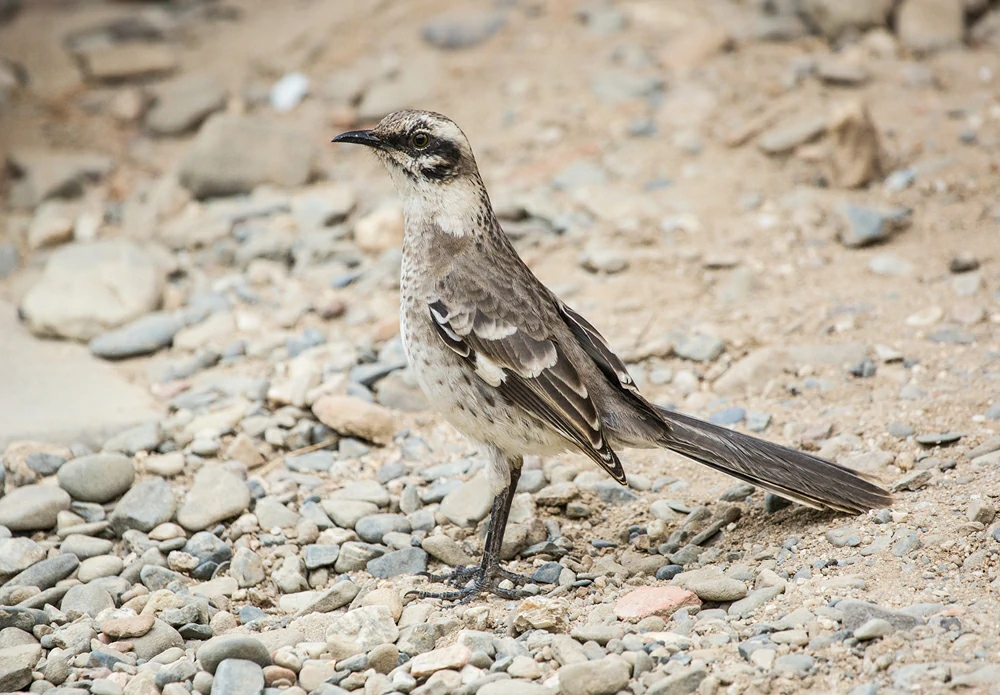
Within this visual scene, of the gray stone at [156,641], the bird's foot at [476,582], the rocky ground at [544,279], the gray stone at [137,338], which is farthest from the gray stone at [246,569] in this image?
the gray stone at [137,338]

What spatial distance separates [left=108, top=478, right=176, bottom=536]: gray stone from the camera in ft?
18.7

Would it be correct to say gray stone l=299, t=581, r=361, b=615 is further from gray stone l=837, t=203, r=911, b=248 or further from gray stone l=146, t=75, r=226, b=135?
gray stone l=146, t=75, r=226, b=135

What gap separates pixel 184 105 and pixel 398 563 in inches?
259

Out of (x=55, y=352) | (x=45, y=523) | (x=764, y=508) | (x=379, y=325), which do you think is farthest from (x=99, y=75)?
(x=764, y=508)

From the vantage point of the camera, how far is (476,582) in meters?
5.35

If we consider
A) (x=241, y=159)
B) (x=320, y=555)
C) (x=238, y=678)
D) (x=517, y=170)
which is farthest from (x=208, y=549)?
(x=517, y=170)

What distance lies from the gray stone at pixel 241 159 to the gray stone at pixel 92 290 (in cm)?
113

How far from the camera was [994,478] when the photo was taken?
510 centimetres

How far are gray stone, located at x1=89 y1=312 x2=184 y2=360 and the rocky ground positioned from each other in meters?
0.02

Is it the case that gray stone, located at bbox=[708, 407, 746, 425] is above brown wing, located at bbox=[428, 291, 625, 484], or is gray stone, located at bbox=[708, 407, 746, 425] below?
below

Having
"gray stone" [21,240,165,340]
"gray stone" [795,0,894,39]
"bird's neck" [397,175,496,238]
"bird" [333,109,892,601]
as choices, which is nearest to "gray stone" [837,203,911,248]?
"gray stone" [795,0,894,39]

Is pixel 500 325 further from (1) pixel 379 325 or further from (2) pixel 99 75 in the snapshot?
(2) pixel 99 75

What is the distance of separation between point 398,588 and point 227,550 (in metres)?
0.93

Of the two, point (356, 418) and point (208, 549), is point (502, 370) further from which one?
point (208, 549)
